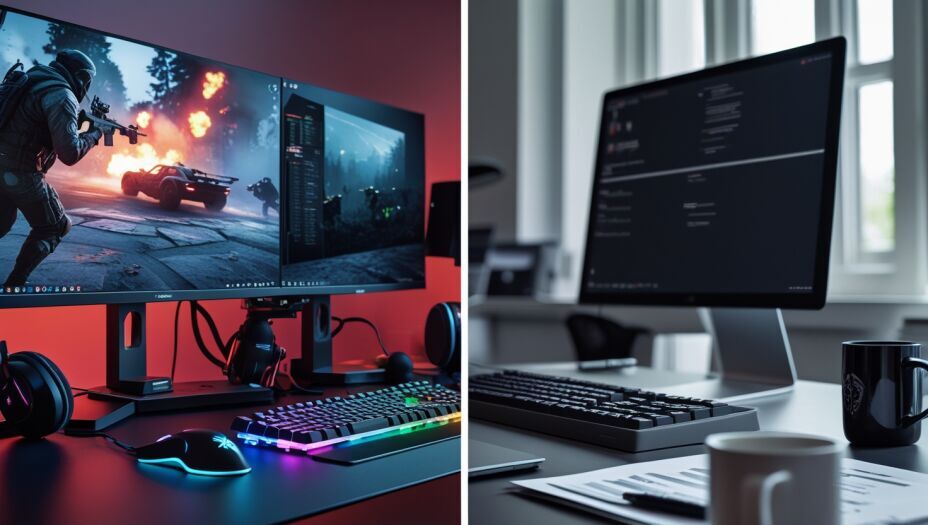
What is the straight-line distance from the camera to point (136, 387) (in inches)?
37.2

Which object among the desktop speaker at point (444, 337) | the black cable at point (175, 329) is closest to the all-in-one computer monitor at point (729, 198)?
the desktop speaker at point (444, 337)

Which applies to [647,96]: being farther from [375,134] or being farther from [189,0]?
[189,0]

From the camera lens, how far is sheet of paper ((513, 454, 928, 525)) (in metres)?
0.51

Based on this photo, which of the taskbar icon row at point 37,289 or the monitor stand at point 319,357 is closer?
the taskbar icon row at point 37,289

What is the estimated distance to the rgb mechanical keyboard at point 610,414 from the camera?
2.43ft

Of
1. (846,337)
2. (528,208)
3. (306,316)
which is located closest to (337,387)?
(306,316)

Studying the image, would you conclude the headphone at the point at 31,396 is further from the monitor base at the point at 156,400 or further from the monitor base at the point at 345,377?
the monitor base at the point at 345,377

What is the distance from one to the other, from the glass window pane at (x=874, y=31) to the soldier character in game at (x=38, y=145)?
2.01 meters

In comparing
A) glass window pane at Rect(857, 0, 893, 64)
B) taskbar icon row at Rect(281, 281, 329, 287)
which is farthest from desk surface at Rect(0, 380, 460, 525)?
glass window pane at Rect(857, 0, 893, 64)

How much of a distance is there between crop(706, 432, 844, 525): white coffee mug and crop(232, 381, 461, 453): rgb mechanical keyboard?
41cm

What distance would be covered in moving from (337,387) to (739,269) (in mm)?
603

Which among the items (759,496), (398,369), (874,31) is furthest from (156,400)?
(874,31)

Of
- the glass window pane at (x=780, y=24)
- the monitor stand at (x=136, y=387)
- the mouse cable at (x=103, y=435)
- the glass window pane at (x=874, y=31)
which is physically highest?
the glass window pane at (x=780, y=24)

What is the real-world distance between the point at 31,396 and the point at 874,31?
2206 millimetres
